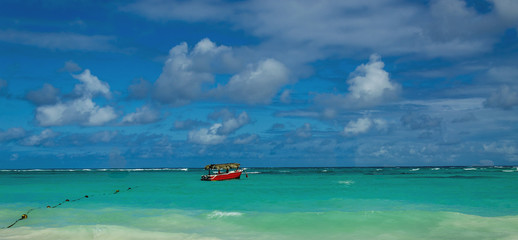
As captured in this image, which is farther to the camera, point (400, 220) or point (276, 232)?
point (400, 220)

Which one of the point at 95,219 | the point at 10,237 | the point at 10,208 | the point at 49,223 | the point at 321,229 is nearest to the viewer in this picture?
the point at 10,237

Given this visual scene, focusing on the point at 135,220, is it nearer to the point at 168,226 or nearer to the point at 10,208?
the point at 168,226

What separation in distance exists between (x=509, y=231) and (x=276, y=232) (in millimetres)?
8615

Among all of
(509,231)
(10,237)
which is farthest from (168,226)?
(509,231)

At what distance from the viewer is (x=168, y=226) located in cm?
1775

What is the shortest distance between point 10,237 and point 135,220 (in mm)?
6012

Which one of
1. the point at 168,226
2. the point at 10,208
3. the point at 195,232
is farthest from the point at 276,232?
the point at 10,208

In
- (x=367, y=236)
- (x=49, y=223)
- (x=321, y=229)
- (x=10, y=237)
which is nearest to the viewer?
(x=10, y=237)

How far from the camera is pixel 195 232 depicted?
16.4 metres

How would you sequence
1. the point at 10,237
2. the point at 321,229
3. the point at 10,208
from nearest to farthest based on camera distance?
1. the point at 10,237
2. the point at 321,229
3. the point at 10,208

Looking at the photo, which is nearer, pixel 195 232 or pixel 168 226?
pixel 195 232

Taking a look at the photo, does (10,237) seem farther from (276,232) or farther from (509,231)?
(509,231)

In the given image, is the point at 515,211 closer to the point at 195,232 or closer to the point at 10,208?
the point at 195,232

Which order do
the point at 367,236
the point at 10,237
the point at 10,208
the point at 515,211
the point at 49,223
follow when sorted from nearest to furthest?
the point at 10,237 < the point at 367,236 < the point at 49,223 < the point at 515,211 < the point at 10,208
